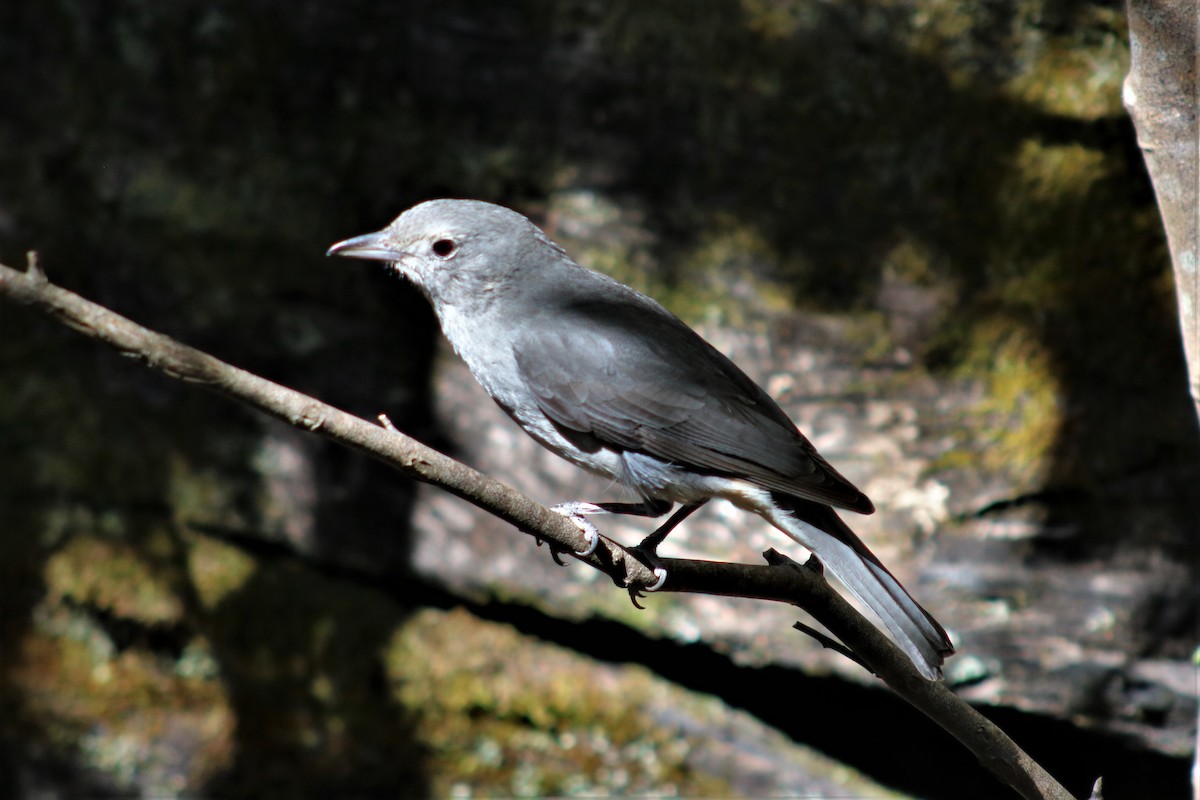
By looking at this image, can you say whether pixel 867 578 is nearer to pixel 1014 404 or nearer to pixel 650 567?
pixel 650 567

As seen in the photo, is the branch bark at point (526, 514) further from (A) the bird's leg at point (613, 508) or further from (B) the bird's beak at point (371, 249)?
(B) the bird's beak at point (371, 249)

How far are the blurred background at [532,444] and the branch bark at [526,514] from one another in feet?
6.88

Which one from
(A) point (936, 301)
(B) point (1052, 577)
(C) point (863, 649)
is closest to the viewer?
(C) point (863, 649)

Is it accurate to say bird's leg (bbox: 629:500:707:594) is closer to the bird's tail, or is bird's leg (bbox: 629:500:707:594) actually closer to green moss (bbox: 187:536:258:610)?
the bird's tail

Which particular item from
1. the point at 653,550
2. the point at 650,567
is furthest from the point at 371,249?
the point at 650,567

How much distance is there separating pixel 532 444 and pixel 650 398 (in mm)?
2081

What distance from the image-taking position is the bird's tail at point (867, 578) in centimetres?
265

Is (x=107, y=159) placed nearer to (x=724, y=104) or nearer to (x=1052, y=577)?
(x=724, y=104)

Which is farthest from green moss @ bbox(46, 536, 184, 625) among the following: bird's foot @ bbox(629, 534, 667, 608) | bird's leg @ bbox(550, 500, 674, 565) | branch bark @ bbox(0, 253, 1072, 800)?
branch bark @ bbox(0, 253, 1072, 800)

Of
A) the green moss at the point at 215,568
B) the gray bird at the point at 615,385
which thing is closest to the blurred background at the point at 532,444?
the green moss at the point at 215,568

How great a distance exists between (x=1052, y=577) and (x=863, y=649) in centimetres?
239

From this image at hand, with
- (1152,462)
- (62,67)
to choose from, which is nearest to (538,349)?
(1152,462)

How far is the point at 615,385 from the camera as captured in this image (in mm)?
3135

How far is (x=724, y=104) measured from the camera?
5.22 metres
